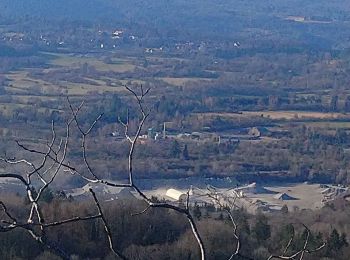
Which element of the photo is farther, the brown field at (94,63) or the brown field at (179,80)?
the brown field at (94,63)

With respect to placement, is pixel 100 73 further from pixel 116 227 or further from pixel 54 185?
pixel 116 227

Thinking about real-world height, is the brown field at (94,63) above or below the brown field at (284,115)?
below

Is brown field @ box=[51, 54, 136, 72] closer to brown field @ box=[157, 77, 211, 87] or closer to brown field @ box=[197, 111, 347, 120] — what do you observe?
brown field @ box=[157, 77, 211, 87]

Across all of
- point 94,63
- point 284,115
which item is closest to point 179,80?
point 94,63

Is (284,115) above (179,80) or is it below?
above

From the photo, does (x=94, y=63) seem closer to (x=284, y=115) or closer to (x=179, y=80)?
(x=179, y=80)

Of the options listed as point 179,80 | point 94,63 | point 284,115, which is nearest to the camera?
point 284,115

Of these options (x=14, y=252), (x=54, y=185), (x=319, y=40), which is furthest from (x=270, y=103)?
(x=319, y=40)

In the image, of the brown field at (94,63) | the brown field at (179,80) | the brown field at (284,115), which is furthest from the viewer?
the brown field at (94,63)

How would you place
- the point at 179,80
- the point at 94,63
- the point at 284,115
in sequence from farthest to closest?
the point at 94,63, the point at 179,80, the point at 284,115

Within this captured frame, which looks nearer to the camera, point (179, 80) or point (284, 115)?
point (284, 115)

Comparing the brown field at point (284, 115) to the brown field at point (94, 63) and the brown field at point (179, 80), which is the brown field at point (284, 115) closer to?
the brown field at point (179, 80)

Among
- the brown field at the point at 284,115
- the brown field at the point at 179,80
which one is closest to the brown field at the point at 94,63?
the brown field at the point at 179,80
